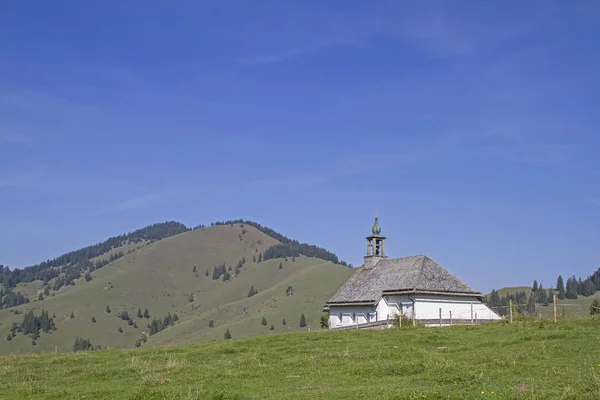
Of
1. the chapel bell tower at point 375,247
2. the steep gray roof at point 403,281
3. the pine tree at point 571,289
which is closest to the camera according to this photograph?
the steep gray roof at point 403,281

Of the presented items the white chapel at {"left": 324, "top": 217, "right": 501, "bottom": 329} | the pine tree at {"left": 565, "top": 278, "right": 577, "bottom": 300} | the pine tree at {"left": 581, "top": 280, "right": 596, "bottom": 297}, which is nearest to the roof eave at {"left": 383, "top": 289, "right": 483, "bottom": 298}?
the white chapel at {"left": 324, "top": 217, "right": 501, "bottom": 329}

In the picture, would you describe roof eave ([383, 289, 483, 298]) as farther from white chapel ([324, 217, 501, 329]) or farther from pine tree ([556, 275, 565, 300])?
pine tree ([556, 275, 565, 300])

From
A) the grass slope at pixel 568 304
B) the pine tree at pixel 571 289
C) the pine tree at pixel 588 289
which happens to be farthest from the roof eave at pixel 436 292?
the pine tree at pixel 588 289

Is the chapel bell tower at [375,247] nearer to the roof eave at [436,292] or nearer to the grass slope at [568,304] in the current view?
the roof eave at [436,292]

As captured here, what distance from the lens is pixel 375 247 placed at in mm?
62500

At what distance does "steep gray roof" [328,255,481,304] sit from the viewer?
2031 inches

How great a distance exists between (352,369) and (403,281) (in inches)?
1218

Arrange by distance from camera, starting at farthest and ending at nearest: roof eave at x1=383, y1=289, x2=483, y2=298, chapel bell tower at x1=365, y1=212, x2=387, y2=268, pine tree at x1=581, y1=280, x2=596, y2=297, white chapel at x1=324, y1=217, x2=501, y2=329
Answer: pine tree at x1=581, y1=280, x2=596, y2=297
chapel bell tower at x1=365, y1=212, x2=387, y2=268
white chapel at x1=324, y1=217, x2=501, y2=329
roof eave at x1=383, y1=289, x2=483, y2=298

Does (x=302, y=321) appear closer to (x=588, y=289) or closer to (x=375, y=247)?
(x=588, y=289)

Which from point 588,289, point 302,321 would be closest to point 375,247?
point 302,321

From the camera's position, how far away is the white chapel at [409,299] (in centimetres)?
5041

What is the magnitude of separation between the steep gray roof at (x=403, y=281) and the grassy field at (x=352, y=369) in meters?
16.8

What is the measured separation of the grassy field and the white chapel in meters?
15.4

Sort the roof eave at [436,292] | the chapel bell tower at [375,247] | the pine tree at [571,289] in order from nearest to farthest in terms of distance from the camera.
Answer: the roof eave at [436,292] → the chapel bell tower at [375,247] → the pine tree at [571,289]
